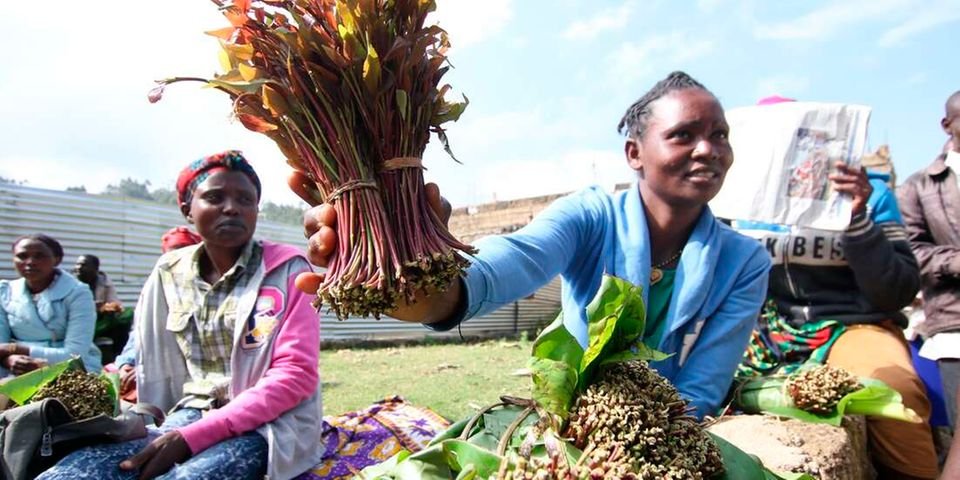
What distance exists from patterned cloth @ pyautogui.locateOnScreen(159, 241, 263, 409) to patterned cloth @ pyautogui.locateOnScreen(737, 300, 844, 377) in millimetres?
2679

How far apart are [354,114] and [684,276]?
1.53m

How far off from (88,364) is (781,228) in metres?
5.24

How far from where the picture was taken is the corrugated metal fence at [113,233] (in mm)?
10094

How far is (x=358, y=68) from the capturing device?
1.17 m

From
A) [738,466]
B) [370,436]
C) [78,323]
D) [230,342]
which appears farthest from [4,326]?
[738,466]

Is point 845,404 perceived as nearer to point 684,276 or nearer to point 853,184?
point 684,276

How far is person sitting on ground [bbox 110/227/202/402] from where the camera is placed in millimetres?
3639

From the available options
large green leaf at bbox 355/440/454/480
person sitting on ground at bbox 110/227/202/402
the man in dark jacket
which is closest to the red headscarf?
person sitting on ground at bbox 110/227/202/402

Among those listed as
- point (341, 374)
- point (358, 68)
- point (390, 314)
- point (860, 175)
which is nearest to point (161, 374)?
point (390, 314)

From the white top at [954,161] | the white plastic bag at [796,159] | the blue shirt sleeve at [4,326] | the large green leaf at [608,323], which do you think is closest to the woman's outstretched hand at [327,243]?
the large green leaf at [608,323]

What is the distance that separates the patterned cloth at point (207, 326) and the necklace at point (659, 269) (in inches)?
76.1

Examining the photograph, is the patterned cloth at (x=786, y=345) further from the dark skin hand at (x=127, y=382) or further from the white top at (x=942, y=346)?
the dark skin hand at (x=127, y=382)

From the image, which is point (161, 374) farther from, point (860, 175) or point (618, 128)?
point (860, 175)

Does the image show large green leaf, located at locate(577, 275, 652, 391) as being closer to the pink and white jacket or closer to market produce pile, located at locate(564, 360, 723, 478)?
market produce pile, located at locate(564, 360, 723, 478)
